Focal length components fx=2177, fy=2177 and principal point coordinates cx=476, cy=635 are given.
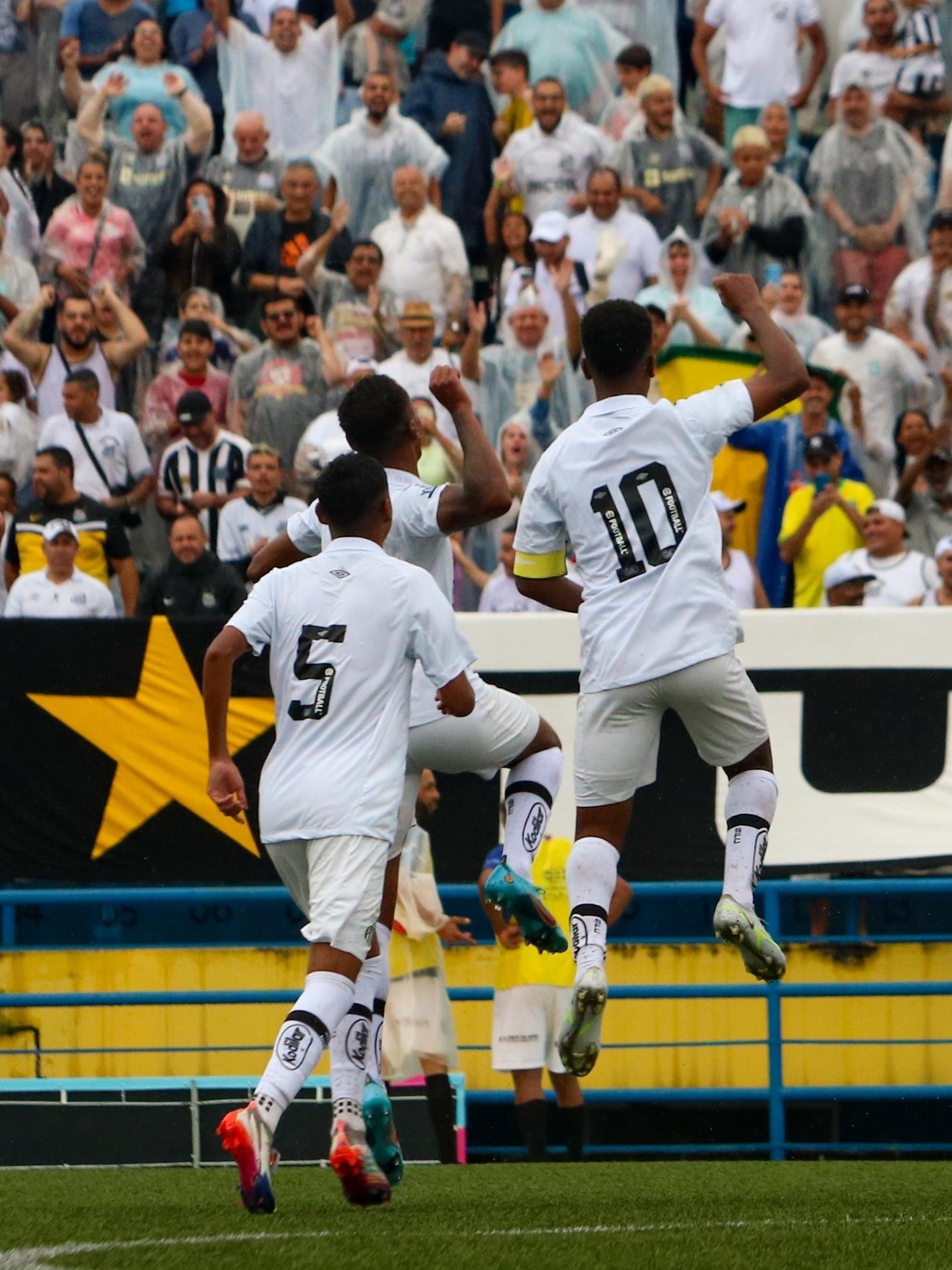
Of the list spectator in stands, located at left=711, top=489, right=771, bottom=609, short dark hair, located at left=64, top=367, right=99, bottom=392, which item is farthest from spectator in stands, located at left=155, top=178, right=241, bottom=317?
spectator in stands, located at left=711, top=489, right=771, bottom=609

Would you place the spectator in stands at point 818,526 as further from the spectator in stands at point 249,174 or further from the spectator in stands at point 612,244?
the spectator in stands at point 249,174

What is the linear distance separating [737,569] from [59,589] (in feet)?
12.5

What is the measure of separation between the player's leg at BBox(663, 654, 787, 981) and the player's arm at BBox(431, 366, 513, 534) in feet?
2.53

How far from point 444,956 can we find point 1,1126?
8.50 ft

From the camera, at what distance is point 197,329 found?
13.9 meters

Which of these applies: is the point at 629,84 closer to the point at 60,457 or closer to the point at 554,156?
the point at 554,156

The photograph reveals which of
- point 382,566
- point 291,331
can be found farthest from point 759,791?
point 291,331

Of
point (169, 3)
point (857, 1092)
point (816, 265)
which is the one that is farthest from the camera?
point (169, 3)

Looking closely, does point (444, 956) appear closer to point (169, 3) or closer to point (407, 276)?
point (407, 276)

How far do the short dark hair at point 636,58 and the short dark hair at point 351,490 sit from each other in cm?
976

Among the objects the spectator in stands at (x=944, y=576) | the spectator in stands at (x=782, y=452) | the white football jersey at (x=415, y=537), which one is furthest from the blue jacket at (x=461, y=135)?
the white football jersey at (x=415, y=537)

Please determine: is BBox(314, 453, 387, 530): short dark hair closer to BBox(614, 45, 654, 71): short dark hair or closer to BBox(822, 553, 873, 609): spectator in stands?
BBox(822, 553, 873, 609): spectator in stands

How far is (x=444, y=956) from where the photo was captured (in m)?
11.2

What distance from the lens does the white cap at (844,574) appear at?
11.9m
